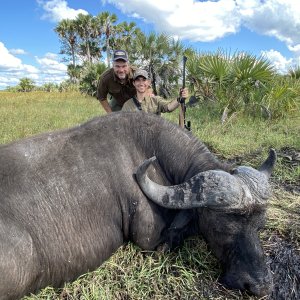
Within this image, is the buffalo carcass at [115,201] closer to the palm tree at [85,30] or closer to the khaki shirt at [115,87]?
the khaki shirt at [115,87]

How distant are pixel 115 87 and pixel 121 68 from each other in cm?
63

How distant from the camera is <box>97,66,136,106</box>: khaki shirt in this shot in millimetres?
6526

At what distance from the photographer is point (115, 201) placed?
10.8 ft

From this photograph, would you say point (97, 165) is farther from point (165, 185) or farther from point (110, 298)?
point (110, 298)

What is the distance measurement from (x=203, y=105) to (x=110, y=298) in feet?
32.7

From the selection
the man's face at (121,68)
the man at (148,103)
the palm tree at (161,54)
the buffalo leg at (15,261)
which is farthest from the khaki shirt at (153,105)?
the palm tree at (161,54)

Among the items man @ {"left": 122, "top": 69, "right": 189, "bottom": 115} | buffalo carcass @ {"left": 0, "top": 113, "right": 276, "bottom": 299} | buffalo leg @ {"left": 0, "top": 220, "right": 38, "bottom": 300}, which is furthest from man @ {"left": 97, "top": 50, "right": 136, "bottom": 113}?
buffalo leg @ {"left": 0, "top": 220, "right": 38, "bottom": 300}

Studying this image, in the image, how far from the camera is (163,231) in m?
3.41

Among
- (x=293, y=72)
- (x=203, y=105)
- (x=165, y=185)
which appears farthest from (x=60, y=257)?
(x=293, y=72)

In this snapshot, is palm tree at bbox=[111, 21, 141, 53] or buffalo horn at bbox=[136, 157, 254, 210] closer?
buffalo horn at bbox=[136, 157, 254, 210]

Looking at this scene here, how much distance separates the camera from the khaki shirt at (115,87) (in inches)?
257

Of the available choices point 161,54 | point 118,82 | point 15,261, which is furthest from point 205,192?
point 161,54

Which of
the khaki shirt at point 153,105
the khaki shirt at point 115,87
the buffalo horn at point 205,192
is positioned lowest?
the buffalo horn at point 205,192

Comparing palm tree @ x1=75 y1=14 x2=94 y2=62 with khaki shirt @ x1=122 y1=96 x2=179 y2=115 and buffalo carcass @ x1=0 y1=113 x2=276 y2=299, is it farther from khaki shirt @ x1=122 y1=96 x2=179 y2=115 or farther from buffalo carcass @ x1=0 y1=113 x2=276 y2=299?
buffalo carcass @ x1=0 y1=113 x2=276 y2=299
